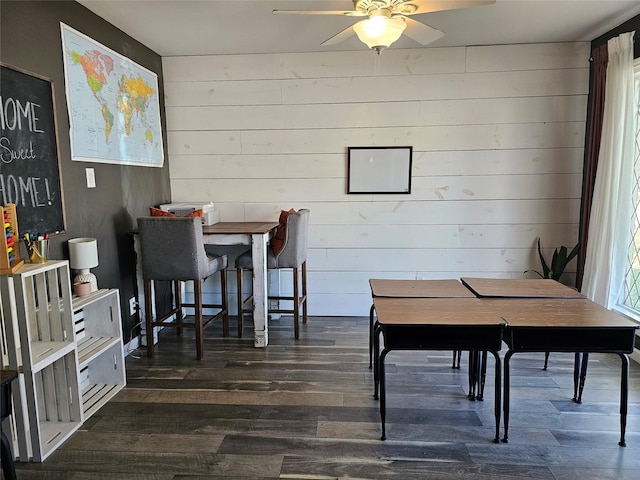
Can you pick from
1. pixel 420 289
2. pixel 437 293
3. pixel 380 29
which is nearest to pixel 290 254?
pixel 420 289

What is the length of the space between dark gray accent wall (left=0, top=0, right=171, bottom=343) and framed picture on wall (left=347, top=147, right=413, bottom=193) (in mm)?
1731

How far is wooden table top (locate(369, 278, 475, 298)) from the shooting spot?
2.40 meters

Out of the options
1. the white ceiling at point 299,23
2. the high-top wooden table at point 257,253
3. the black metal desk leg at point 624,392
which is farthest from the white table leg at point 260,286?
the black metal desk leg at point 624,392

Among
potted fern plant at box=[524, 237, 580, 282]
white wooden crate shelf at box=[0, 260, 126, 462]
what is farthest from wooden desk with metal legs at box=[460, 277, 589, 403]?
white wooden crate shelf at box=[0, 260, 126, 462]

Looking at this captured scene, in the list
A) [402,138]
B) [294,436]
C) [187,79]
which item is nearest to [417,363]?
[294,436]

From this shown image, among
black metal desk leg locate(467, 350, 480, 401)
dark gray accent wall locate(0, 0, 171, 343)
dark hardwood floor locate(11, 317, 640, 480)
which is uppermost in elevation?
dark gray accent wall locate(0, 0, 171, 343)

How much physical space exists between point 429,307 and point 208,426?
1.31m

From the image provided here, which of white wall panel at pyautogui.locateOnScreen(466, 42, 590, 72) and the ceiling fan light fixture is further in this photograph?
white wall panel at pyautogui.locateOnScreen(466, 42, 590, 72)

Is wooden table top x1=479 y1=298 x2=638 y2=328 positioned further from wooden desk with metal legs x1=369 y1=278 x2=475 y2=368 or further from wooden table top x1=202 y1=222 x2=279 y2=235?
wooden table top x1=202 y1=222 x2=279 y2=235

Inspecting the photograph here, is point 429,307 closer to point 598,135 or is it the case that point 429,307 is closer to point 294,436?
point 294,436

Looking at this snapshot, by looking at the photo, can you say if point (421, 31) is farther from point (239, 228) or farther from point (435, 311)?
point (239, 228)

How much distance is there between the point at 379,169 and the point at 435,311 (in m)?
1.99

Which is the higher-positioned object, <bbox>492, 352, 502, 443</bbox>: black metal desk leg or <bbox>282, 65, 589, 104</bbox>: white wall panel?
<bbox>282, 65, 589, 104</bbox>: white wall panel

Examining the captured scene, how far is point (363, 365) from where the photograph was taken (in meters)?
2.97
